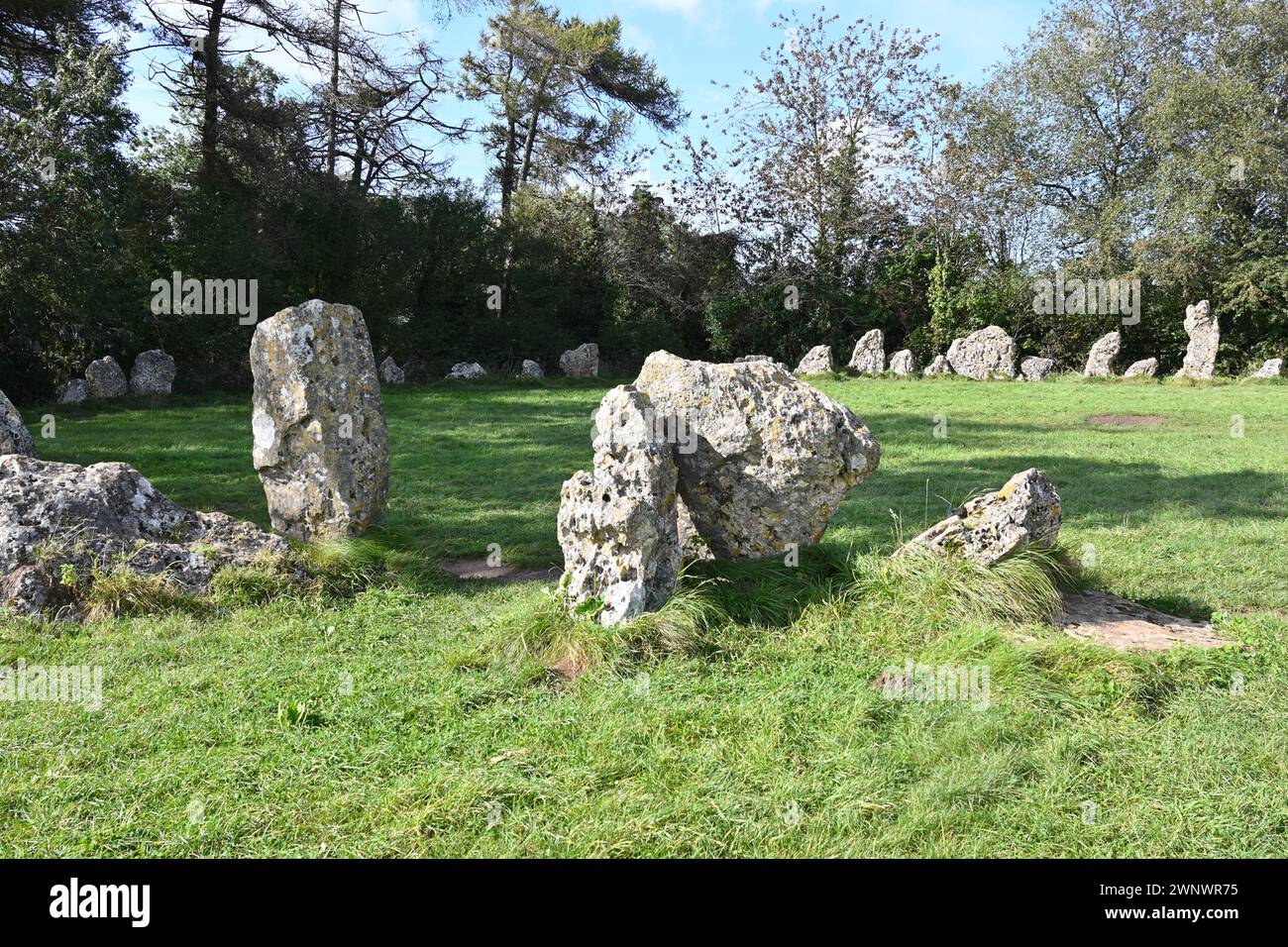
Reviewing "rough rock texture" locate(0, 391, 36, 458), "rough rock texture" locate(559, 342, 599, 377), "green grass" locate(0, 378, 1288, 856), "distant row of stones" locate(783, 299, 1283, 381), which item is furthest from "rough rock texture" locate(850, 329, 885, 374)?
"rough rock texture" locate(0, 391, 36, 458)

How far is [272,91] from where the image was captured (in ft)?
75.7

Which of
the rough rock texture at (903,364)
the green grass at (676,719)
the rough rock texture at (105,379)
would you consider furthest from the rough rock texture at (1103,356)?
the rough rock texture at (105,379)

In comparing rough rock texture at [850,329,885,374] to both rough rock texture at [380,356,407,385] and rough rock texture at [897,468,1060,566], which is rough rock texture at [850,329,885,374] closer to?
rough rock texture at [380,356,407,385]

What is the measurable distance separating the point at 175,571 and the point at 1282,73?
32.2 meters

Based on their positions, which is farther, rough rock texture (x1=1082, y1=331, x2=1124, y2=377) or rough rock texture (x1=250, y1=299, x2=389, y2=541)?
rough rock texture (x1=1082, y1=331, x2=1124, y2=377)

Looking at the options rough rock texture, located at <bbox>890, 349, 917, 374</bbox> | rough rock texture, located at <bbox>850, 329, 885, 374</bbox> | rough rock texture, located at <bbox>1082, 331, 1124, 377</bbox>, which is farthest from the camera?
rough rock texture, located at <bbox>850, 329, 885, 374</bbox>

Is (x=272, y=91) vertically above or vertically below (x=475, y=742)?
above

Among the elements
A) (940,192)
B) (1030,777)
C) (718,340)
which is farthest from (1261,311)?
(1030,777)

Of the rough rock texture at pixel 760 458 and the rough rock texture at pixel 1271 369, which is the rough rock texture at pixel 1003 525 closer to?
the rough rock texture at pixel 760 458

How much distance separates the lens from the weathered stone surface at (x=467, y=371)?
23.4 meters

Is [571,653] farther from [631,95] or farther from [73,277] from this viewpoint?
[631,95]

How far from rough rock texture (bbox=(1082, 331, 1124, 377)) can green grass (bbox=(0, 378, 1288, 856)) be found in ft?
56.2

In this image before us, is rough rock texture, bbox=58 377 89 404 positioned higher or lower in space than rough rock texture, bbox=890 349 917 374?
lower

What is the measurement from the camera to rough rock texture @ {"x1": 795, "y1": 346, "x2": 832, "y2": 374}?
2550cm
